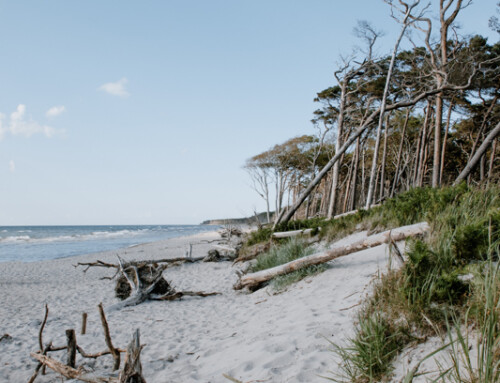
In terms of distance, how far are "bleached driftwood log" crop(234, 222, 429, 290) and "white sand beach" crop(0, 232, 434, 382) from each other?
9.0 inches

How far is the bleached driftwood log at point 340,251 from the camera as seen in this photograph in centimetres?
620

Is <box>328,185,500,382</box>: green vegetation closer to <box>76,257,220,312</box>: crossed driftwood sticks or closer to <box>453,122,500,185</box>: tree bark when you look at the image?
<box>76,257,220,312</box>: crossed driftwood sticks

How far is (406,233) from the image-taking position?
20.4 ft

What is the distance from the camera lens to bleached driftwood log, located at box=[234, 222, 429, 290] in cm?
620

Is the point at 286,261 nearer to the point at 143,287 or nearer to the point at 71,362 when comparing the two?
the point at 143,287

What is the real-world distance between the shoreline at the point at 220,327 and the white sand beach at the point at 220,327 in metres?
0.01

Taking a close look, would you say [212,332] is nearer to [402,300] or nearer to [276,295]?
[276,295]

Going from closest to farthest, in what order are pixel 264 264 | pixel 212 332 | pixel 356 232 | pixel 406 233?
pixel 212 332 < pixel 406 233 < pixel 264 264 < pixel 356 232

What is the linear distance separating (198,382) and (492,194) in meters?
6.10

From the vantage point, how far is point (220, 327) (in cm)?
542

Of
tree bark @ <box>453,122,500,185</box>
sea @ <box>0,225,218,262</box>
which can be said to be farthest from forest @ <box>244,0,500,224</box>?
sea @ <box>0,225,218,262</box>

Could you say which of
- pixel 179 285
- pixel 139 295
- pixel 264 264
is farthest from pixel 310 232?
pixel 139 295

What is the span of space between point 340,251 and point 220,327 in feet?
8.55

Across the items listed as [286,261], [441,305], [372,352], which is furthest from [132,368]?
[286,261]
